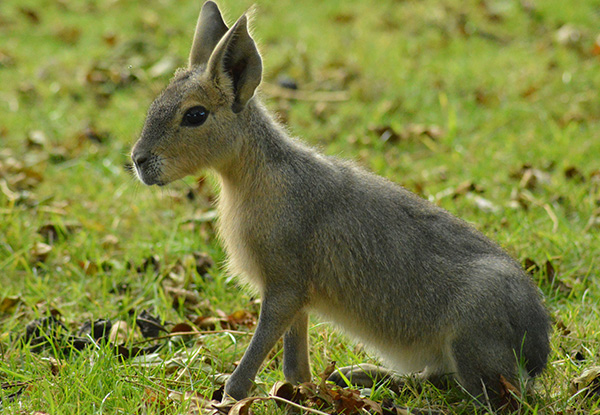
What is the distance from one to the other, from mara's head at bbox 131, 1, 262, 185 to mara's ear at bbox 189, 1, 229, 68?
0.82ft

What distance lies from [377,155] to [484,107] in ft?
4.22

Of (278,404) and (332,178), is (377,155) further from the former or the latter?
(278,404)

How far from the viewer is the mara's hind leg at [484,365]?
3023 mm

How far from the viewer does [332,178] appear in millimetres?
3342

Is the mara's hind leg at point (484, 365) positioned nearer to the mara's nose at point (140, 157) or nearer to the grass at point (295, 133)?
the grass at point (295, 133)

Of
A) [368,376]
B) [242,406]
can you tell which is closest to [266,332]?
[242,406]

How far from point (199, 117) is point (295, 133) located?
291 centimetres

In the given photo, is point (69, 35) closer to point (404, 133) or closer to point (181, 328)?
point (404, 133)

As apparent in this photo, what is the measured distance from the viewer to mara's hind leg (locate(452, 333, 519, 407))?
3.02 meters

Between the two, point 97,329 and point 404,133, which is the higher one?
point 97,329

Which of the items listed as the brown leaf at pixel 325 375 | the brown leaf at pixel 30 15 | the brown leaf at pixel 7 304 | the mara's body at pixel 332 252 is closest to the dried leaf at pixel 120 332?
the brown leaf at pixel 7 304

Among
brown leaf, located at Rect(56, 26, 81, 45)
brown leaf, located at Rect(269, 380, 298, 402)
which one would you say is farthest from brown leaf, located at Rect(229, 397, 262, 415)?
brown leaf, located at Rect(56, 26, 81, 45)

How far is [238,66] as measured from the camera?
3170 mm

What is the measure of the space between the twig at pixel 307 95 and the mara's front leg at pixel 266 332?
3790 mm
